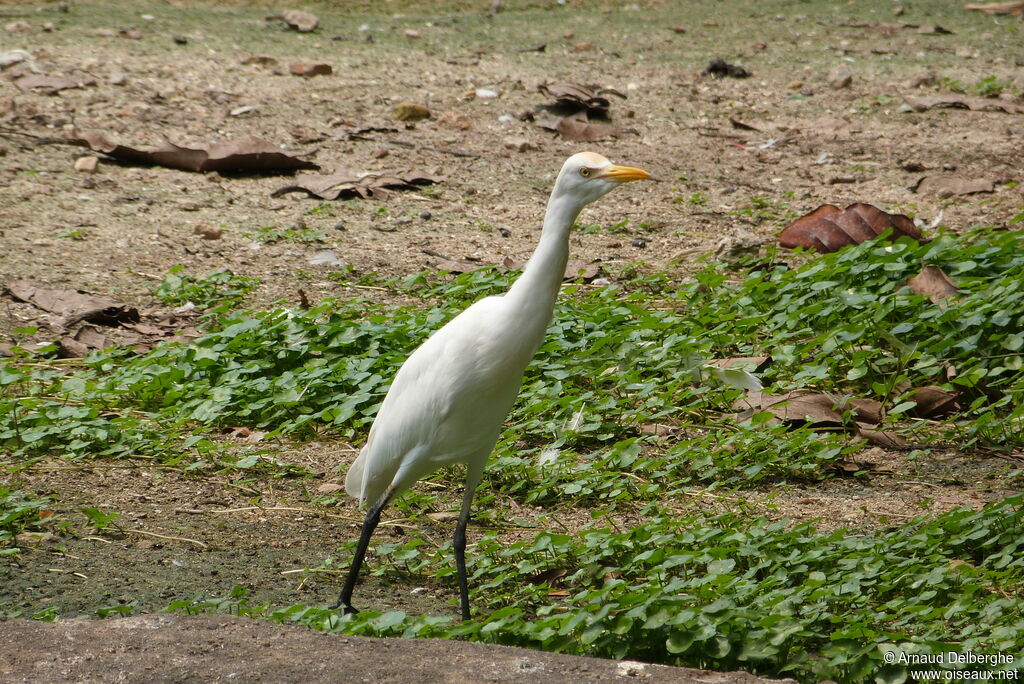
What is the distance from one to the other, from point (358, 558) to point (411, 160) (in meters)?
5.43

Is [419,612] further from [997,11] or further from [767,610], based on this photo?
[997,11]

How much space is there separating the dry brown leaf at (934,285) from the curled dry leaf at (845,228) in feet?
3.04

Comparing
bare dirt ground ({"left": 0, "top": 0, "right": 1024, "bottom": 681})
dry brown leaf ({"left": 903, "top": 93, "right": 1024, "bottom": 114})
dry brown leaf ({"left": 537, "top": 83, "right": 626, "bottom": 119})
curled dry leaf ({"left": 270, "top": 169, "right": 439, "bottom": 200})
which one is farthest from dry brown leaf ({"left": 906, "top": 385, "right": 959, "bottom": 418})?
dry brown leaf ({"left": 903, "top": 93, "right": 1024, "bottom": 114})

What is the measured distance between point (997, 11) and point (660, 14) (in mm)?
4099

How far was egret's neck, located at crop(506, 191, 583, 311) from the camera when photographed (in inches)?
130

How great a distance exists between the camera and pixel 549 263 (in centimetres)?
329

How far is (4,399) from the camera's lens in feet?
16.5

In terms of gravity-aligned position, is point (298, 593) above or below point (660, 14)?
below

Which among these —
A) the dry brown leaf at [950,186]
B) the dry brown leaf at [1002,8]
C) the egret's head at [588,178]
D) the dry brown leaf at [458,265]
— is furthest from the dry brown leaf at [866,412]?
the dry brown leaf at [1002,8]

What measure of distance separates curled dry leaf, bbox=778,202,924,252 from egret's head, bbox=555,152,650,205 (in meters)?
3.47

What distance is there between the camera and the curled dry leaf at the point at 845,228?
6430 millimetres

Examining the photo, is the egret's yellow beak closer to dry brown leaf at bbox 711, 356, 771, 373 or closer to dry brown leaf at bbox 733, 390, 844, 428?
dry brown leaf at bbox 733, 390, 844, 428

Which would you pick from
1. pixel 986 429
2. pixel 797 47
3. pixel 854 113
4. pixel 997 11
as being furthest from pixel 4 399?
pixel 997 11

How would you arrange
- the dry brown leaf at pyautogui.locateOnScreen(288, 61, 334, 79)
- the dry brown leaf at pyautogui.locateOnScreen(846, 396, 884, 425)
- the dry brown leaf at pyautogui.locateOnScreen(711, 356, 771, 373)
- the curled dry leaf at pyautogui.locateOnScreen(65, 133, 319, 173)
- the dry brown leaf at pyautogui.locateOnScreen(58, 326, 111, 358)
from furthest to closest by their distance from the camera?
1. the dry brown leaf at pyautogui.locateOnScreen(288, 61, 334, 79)
2. the curled dry leaf at pyautogui.locateOnScreen(65, 133, 319, 173)
3. the dry brown leaf at pyautogui.locateOnScreen(58, 326, 111, 358)
4. the dry brown leaf at pyautogui.locateOnScreen(711, 356, 771, 373)
5. the dry brown leaf at pyautogui.locateOnScreen(846, 396, 884, 425)
